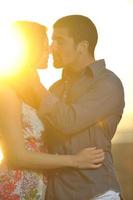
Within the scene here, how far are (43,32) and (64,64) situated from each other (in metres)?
0.47

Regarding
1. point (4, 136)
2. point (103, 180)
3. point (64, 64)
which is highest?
point (64, 64)

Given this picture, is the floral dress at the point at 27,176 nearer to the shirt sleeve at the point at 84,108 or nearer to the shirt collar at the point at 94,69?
the shirt sleeve at the point at 84,108

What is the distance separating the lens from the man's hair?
5930 mm

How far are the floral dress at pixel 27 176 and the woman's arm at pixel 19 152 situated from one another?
0.06 metres

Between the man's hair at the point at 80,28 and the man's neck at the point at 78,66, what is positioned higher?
the man's hair at the point at 80,28

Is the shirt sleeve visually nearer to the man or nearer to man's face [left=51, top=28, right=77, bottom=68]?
the man

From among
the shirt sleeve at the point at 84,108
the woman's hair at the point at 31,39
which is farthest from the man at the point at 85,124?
the woman's hair at the point at 31,39

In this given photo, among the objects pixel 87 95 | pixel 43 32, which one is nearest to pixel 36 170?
pixel 87 95

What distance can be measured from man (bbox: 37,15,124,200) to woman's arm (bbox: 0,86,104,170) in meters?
0.08

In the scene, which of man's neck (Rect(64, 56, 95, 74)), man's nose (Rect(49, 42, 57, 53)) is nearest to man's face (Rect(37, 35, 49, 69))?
man's nose (Rect(49, 42, 57, 53))

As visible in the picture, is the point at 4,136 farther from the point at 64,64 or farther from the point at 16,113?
the point at 64,64

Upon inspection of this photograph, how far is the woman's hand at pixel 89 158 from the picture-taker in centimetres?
525

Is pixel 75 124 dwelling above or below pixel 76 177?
above

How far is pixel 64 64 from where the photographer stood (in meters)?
5.75
